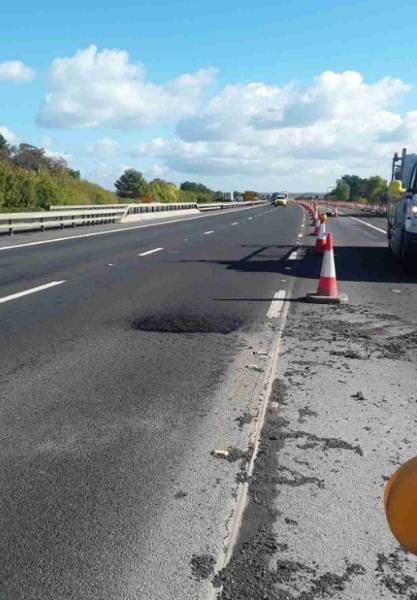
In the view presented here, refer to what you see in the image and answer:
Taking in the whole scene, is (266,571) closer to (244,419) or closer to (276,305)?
(244,419)

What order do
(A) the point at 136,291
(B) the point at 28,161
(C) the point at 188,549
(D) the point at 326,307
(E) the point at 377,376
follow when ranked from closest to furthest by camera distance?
(C) the point at 188,549
(E) the point at 377,376
(D) the point at 326,307
(A) the point at 136,291
(B) the point at 28,161

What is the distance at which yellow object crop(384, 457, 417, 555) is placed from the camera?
1.30 meters

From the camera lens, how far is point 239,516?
320cm

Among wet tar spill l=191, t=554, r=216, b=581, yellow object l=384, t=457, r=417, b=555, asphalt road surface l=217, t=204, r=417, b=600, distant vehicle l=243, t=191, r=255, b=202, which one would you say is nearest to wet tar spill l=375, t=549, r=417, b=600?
asphalt road surface l=217, t=204, r=417, b=600

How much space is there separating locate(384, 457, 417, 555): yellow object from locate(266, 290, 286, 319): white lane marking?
23.6ft

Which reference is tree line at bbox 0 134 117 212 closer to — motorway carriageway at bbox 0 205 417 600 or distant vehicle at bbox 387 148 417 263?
distant vehicle at bbox 387 148 417 263

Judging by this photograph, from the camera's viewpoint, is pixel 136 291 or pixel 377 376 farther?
pixel 136 291

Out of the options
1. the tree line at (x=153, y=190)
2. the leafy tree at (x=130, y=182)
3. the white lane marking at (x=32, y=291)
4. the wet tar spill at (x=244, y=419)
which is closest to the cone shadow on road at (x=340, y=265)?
the white lane marking at (x=32, y=291)

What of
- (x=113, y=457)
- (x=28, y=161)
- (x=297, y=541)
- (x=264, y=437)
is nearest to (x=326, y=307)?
(x=264, y=437)

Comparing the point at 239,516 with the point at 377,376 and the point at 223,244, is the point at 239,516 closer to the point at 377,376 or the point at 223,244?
the point at 377,376

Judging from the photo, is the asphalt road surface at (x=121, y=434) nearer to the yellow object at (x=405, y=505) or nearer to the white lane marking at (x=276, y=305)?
the white lane marking at (x=276, y=305)

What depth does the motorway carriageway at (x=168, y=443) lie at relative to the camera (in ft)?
9.12

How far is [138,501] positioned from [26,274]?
1026cm

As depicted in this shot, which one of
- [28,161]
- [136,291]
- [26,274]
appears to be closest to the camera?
[136,291]
